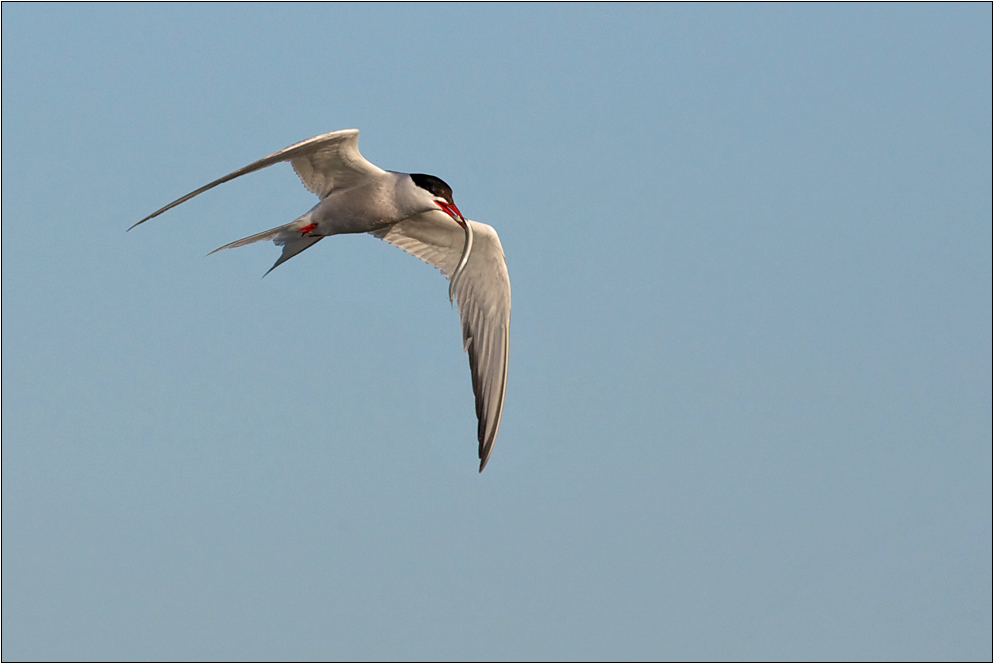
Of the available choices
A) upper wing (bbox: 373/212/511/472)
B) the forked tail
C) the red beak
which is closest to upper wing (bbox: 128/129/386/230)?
the forked tail

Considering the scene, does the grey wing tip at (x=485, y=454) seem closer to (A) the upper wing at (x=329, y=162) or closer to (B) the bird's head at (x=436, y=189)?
(B) the bird's head at (x=436, y=189)

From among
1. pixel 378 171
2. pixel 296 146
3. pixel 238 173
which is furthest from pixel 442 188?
pixel 238 173

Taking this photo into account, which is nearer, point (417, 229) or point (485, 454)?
point (485, 454)

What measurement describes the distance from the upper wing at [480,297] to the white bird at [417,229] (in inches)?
0.6

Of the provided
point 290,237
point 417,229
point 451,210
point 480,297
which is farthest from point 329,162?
point 480,297

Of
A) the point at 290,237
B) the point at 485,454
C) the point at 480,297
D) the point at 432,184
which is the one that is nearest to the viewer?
the point at 432,184

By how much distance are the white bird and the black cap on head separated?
12mm

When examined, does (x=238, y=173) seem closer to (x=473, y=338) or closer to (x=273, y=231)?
(x=273, y=231)

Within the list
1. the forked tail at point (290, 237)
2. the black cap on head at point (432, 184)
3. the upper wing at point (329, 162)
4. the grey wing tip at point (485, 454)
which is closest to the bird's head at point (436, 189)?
the black cap on head at point (432, 184)

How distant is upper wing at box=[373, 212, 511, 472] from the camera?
16.8 metres

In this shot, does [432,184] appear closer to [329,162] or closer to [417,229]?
[329,162]

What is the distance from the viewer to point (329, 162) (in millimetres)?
14898

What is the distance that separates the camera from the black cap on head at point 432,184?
14820 mm

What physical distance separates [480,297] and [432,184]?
273 centimetres
